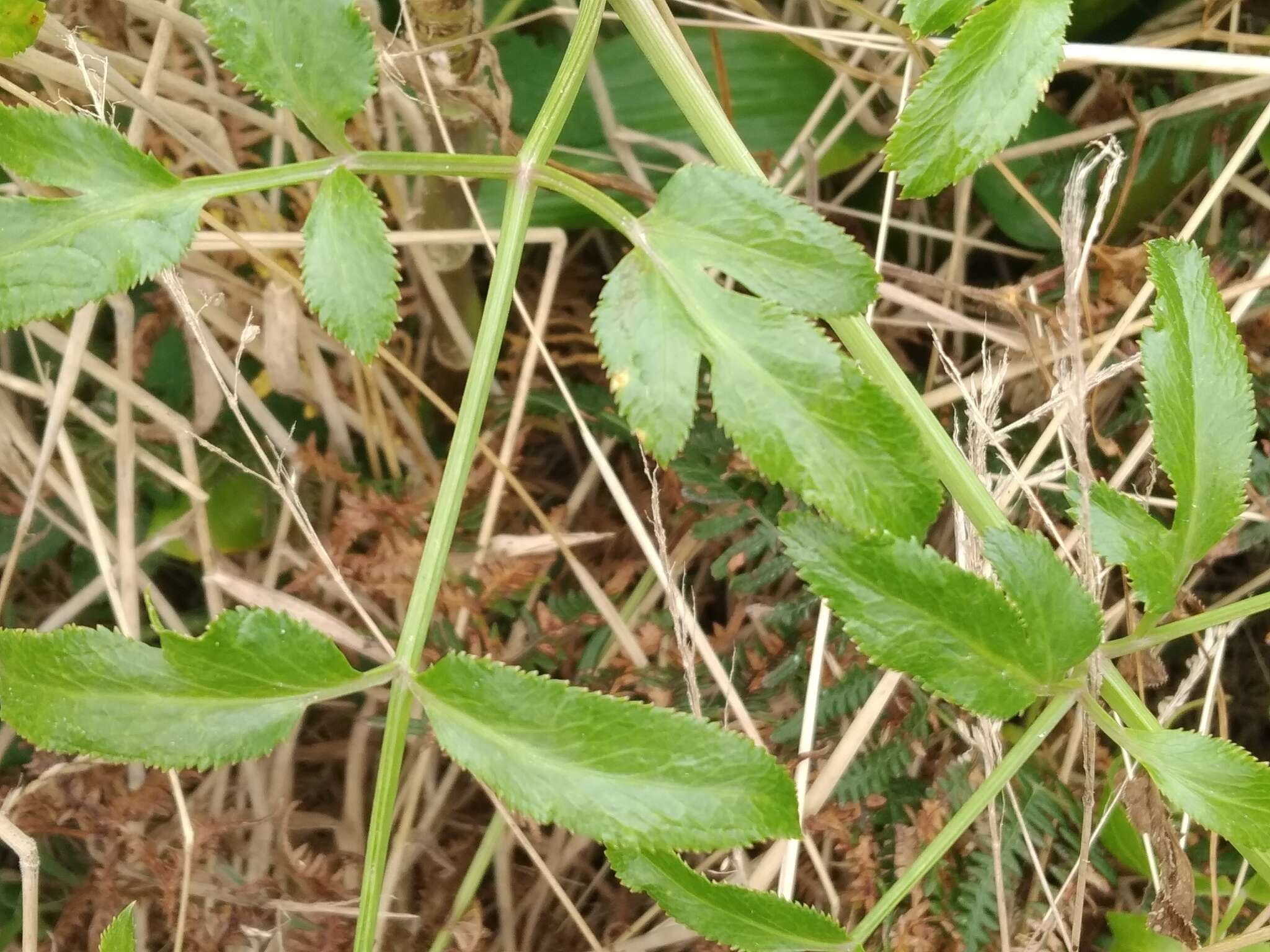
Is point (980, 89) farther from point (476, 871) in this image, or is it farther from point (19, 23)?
point (476, 871)

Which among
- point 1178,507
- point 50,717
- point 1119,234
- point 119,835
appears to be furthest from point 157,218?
point 1119,234

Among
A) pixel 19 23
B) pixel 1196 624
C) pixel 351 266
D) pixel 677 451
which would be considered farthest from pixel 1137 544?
pixel 19 23

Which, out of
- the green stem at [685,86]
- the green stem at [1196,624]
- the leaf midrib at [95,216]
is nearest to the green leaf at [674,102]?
the green stem at [685,86]

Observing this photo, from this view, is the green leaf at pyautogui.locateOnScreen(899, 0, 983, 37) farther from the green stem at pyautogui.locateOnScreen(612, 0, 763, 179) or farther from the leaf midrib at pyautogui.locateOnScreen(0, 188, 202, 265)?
the leaf midrib at pyautogui.locateOnScreen(0, 188, 202, 265)

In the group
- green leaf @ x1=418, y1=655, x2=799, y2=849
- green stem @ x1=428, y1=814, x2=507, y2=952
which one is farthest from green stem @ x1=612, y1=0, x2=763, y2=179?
green stem @ x1=428, y1=814, x2=507, y2=952

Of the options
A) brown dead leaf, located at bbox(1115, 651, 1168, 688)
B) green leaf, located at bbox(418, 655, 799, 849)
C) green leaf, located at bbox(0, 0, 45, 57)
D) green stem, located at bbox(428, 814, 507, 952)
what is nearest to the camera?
green leaf, located at bbox(418, 655, 799, 849)
